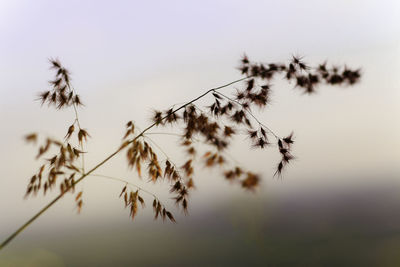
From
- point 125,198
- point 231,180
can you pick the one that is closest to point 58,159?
point 125,198

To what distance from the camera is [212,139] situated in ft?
6.75

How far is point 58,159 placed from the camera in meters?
2.47

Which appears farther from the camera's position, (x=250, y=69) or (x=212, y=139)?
(x=250, y=69)

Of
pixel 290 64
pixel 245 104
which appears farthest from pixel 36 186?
pixel 290 64

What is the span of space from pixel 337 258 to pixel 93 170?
12652 millimetres

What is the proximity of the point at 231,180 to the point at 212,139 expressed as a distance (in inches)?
9.9

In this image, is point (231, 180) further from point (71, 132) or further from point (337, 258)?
point (337, 258)

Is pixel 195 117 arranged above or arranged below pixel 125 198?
above

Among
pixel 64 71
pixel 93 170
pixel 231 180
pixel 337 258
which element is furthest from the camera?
pixel 337 258

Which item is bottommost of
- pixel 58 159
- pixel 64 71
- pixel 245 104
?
pixel 58 159

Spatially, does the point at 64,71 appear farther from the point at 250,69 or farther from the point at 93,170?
the point at 250,69

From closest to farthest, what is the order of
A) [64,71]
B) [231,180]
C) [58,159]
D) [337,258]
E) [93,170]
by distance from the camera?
[231,180] < [93,170] < [58,159] < [64,71] < [337,258]

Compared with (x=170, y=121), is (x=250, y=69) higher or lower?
higher

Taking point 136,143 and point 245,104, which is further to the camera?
point 245,104
